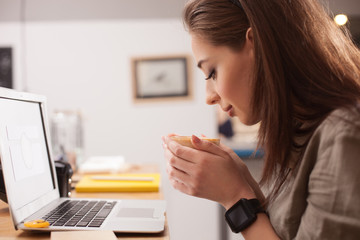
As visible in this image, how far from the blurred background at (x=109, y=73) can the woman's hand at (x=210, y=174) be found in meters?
1.82

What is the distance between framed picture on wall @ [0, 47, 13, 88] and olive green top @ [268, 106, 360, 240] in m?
2.52

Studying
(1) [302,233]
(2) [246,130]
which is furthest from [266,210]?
(2) [246,130]

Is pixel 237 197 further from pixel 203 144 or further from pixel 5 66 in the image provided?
pixel 5 66

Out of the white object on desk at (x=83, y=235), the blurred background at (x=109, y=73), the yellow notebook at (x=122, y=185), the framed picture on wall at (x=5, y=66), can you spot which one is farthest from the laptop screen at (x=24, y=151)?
the framed picture on wall at (x=5, y=66)

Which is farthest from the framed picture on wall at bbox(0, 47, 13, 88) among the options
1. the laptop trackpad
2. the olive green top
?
the olive green top

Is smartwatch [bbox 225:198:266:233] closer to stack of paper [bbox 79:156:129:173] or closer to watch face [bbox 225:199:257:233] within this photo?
watch face [bbox 225:199:257:233]

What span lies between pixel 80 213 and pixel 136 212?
0.15m

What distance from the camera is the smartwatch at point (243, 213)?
76cm

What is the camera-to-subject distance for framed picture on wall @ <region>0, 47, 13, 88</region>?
2.63 meters

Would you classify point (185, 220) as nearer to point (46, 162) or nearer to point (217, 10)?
point (46, 162)

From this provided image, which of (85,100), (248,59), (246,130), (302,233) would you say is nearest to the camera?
(302,233)

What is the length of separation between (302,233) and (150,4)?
96.0 inches

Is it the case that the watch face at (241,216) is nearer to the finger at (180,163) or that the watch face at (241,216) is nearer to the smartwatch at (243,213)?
the smartwatch at (243,213)

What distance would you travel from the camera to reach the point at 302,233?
2.15 ft
